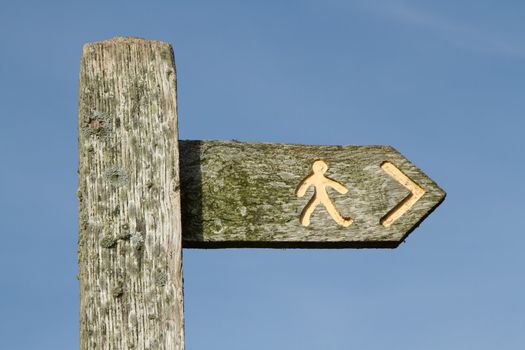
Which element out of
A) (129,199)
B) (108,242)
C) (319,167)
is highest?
(319,167)

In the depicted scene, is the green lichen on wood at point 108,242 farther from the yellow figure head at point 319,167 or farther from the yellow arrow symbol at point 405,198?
the yellow arrow symbol at point 405,198

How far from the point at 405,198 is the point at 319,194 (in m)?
0.32

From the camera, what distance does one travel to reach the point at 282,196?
3436 mm

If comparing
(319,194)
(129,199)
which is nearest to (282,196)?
(319,194)

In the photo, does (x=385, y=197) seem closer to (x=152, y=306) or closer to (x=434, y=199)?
(x=434, y=199)

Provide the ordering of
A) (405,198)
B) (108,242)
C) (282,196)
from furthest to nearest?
(405,198), (282,196), (108,242)

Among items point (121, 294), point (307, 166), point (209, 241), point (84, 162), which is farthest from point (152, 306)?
point (307, 166)

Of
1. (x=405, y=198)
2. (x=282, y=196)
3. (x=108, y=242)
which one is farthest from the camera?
(x=405, y=198)

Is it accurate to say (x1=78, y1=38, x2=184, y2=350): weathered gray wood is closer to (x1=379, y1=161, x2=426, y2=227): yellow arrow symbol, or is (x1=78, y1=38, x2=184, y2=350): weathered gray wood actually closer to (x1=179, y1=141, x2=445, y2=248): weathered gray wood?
(x1=179, y1=141, x2=445, y2=248): weathered gray wood

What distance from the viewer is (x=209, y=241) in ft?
10.7

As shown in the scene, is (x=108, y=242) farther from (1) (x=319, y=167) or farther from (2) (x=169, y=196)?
(1) (x=319, y=167)

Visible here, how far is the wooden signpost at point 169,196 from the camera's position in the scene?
121 inches

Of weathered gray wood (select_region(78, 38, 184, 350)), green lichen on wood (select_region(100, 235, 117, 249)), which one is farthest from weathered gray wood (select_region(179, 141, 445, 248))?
green lichen on wood (select_region(100, 235, 117, 249))

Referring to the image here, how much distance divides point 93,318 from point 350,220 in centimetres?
96
